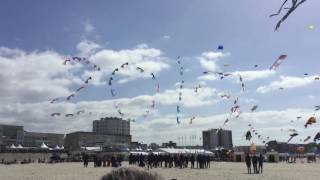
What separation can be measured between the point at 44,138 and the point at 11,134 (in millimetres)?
10780

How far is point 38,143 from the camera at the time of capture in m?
152

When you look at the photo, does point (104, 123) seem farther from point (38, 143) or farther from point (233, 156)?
point (233, 156)

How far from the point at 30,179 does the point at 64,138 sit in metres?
145

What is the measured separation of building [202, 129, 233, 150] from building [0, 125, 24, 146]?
5769 centimetres

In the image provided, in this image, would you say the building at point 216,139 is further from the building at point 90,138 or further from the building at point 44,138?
the building at point 44,138

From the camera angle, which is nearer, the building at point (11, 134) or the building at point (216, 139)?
the building at point (216, 139)

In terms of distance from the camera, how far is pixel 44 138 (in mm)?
165250

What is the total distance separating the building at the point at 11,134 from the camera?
154 m

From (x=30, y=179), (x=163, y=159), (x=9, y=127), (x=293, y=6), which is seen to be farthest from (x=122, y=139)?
(x=293, y=6)

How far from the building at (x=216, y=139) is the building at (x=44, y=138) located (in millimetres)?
49276

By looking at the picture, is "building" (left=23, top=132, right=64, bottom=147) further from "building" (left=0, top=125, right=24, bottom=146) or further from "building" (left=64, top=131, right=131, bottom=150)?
"building" (left=64, top=131, right=131, bottom=150)

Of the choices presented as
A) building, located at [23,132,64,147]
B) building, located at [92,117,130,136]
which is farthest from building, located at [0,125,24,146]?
building, located at [92,117,130,136]

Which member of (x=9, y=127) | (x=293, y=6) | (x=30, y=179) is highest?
(x=9, y=127)

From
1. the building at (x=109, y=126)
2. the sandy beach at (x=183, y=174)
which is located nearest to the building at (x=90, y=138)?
the building at (x=109, y=126)
